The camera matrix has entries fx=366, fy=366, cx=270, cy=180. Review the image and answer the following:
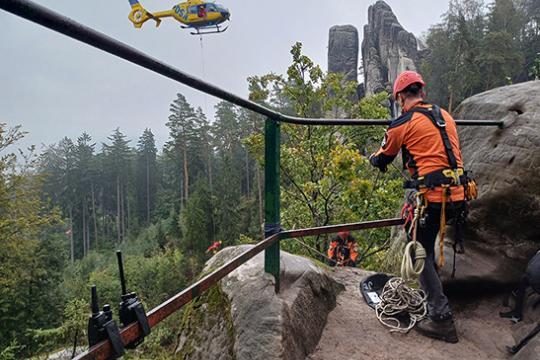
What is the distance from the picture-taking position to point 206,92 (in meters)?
1.39

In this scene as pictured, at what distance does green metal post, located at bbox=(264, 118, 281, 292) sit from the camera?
2.14 metres

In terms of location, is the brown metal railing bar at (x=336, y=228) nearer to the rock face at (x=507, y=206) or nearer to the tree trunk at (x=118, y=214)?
the rock face at (x=507, y=206)

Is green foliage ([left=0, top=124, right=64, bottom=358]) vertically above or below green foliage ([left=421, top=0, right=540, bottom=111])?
below

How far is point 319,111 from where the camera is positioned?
523 inches

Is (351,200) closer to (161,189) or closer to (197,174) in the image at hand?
(197,174)

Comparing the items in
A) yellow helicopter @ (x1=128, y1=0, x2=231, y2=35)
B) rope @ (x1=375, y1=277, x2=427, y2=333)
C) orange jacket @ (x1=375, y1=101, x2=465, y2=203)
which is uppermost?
yellow helicopter @ (x1=128, y1=0, x2=231, y2=35)

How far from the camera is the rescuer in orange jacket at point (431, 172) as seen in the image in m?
2.36

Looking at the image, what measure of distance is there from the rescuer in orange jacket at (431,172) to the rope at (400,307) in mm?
104

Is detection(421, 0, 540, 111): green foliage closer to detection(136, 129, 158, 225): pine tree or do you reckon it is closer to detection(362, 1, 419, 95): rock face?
detection(362, 1, 419, 95): rock face

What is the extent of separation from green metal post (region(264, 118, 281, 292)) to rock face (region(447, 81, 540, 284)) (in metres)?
1.53

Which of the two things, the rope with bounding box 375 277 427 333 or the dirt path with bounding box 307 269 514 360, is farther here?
the rope with bounding box 375 277 427 333

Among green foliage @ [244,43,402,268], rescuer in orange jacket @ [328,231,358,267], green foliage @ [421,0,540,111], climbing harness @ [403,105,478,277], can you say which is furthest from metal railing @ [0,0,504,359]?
green foliage @ [421,0,540,111]

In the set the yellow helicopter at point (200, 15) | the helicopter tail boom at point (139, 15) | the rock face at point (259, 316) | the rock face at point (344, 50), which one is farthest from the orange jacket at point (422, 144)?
the rock face at point (344, 50)

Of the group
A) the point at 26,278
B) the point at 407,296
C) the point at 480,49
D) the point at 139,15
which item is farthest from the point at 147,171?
the point at 480,49
